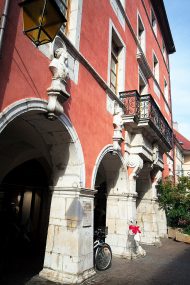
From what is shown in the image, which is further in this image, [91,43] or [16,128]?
[91,43]

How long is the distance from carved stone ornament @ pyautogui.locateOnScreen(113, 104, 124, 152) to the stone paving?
10.2 ft

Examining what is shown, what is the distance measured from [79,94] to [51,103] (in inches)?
55.1

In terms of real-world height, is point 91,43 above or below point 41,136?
above

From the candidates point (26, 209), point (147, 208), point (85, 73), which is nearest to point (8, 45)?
point (85, 73)

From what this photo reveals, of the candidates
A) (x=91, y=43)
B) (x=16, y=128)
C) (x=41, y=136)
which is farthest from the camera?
(x=91, y=43)

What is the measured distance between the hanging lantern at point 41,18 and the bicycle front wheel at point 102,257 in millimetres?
5026

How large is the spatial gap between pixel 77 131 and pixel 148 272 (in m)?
3.85

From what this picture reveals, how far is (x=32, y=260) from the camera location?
7664 mm

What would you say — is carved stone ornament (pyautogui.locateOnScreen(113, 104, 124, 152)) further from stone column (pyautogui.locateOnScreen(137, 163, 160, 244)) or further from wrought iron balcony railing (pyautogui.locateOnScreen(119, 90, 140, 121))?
stone column (pyautogui.locateOnScreen(137, 163, 160, 244))

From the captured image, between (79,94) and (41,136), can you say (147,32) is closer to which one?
(79,94)

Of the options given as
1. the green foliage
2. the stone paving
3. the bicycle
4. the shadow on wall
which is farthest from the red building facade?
the green foliage

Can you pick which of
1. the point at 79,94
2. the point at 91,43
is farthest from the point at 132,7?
the point at 79,94

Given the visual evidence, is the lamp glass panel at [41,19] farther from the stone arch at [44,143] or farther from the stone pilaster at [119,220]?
the stone pilaster at [119,220]

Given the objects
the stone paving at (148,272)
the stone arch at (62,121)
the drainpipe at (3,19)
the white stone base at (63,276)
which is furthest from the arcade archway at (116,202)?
the drainpipe at (3,19)
